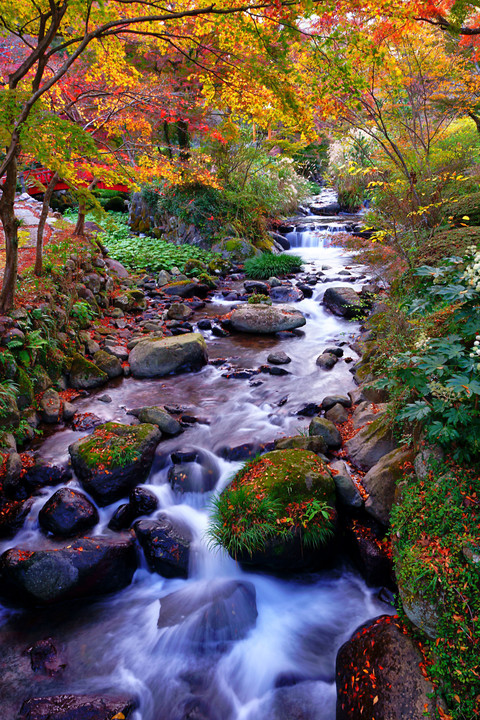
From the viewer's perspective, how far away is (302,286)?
39.8 feet

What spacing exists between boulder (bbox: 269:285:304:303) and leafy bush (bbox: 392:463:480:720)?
28.7 ft

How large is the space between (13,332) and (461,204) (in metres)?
6.92

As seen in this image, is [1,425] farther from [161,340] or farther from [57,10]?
[57,10]

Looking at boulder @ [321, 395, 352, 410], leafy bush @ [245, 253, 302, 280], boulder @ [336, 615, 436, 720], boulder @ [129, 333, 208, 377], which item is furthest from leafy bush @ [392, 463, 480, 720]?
leafy bush @ [245, 253, 302, 280]

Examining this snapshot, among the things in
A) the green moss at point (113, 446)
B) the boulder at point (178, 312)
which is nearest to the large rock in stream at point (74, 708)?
the green moss at point (113, 446)

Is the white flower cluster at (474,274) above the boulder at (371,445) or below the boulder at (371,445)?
above

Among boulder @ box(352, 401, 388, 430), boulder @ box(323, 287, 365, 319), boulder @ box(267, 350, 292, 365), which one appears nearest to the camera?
boulder @ box(352, 401, 388, 430)

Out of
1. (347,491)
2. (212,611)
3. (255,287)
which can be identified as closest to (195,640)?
(212,611)

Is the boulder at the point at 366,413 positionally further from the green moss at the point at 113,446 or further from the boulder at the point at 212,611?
the green moss at the point at 113,446

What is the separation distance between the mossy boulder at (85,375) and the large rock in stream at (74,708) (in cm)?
468

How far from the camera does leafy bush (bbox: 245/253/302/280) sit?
44.8 ft

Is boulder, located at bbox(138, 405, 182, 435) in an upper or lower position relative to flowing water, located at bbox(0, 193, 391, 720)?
upper

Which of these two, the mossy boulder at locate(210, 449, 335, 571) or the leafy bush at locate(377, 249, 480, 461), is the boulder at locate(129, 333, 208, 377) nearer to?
the mossy boulder at locate(210, 449, 335, 571)

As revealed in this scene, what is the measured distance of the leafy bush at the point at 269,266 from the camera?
13641 millimetres
